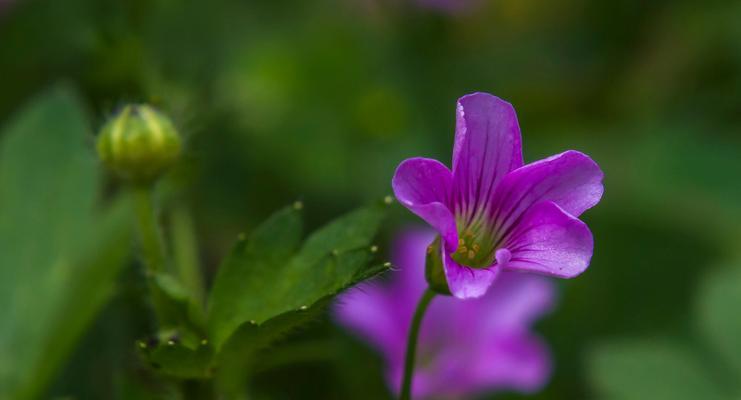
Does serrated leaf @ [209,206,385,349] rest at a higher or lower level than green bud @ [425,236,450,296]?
lower

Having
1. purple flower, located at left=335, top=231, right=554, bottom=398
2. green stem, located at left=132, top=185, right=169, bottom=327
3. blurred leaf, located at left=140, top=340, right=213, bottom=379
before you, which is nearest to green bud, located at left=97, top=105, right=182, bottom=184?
green stem, located at left=132, top=185, right=169, bottom=327

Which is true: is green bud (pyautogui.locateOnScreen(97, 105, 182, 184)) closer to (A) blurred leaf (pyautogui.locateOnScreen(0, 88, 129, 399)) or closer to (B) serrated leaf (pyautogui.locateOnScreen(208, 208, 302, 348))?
(B) serrated leaf (pyautogui.locateOnScreen(208, 208, 302, 348))

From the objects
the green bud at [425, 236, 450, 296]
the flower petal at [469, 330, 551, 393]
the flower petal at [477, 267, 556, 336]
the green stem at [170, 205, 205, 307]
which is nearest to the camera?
the green bud at [425, 236, 450, 296]

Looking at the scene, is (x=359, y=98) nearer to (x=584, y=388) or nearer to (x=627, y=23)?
(x=627, y=23)

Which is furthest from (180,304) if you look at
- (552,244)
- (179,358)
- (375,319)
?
(375,319)

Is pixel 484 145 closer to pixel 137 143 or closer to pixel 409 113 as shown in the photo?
pixel 137 143

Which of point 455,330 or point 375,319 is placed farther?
point 455,330
